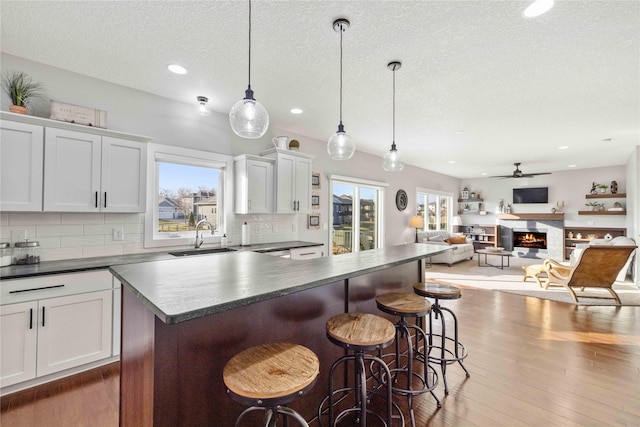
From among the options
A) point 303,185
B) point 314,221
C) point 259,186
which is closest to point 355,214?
point 314,221

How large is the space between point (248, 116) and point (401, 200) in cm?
596

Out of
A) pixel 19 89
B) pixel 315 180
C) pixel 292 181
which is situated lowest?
pixel 292 181

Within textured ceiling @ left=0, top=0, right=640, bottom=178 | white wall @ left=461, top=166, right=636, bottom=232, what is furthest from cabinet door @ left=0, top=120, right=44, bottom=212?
white wall @ left=461, top=166, right=636, bottom=232

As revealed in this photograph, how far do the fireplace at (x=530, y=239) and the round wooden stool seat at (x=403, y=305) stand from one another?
29.1 ft

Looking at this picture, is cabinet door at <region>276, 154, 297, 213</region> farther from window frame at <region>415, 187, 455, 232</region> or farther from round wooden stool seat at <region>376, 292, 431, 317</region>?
window frame at <region>415, 187, 455, 232</region>

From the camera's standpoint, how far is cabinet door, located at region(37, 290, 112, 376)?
2189 millimetres

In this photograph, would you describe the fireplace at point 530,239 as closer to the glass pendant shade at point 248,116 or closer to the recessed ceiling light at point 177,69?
the glass pendant shade at point 248,116

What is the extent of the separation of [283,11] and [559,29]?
1964mm

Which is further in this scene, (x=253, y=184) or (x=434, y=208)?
(x=434, y=208)

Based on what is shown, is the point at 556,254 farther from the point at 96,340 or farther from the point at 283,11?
the point at 96,340

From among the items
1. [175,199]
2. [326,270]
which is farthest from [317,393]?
[175,199]

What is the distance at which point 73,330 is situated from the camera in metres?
2.31

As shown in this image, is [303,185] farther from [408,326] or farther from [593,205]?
[593,205]

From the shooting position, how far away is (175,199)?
3.44m
